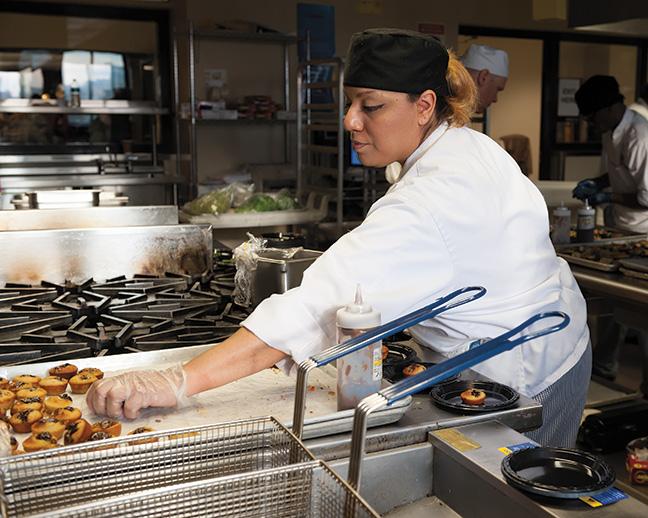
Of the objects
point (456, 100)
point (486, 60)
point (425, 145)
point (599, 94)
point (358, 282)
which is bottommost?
point (358, 282)

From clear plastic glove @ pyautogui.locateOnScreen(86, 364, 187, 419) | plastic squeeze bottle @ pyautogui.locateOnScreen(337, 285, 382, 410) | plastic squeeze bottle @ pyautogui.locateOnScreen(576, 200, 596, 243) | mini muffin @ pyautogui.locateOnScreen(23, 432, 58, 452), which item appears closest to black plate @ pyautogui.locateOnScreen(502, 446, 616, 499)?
plastic squeeze bottle @ pyautogui.locateOnScreen(337, 285, 382, 410)

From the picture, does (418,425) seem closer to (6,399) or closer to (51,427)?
(51,427)

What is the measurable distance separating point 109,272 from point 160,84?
423 cm

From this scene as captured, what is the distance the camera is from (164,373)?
1447 mm

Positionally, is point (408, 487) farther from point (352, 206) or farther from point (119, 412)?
point (352, 206)

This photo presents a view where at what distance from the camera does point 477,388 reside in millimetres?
1510

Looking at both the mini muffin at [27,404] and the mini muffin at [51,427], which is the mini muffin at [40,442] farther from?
the mini muffin at [27,404]

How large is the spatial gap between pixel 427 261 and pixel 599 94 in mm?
3466

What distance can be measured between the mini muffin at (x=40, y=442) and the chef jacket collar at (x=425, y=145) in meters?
0.96

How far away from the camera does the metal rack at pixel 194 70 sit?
5.81 metres

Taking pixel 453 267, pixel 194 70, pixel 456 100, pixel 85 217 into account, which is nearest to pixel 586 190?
pixel 85 217

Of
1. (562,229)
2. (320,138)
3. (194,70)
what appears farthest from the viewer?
(194,70)

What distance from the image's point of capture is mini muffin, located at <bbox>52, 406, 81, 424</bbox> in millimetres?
1332

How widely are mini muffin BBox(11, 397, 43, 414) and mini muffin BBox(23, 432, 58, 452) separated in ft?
0.44
